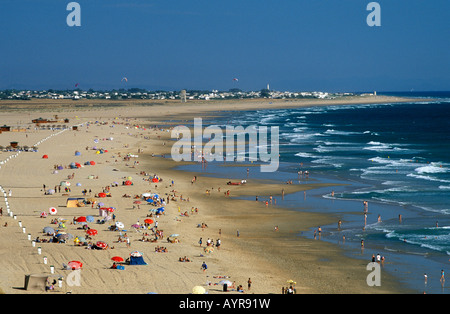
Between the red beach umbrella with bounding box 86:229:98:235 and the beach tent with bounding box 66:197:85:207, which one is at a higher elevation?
the beach tent with bounding box 66:197:85:207

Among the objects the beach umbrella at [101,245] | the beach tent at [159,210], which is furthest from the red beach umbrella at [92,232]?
the beach tent at [159,210]

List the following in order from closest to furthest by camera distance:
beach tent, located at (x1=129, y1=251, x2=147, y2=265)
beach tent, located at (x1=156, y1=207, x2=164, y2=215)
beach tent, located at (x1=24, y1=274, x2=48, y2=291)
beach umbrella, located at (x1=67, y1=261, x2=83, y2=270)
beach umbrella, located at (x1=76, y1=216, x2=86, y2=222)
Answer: beach tent, located at (x1=24, y1=274, x2=48, y2=291)
beach umbrella, located at (x1=67, y1=261, x2=83, y2=270)
beach tent, located at (x1=129, y1=251, x2=147, y2=265)
beach umbrella, located at (x1=76, y1=216, x2=86, y2=222)
beach tent, located at (x1=156, y1=207, x2=164, y2=215)

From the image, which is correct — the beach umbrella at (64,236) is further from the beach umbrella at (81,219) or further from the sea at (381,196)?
the sea at (381,196)

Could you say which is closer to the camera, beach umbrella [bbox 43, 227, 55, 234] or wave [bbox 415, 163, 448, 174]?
beach umbrella [bbox 43, 227, 55, 234]

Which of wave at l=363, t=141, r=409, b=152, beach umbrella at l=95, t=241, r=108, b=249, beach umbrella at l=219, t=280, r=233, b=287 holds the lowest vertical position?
beach umbrella at l=219, t=280, r=233, b=287

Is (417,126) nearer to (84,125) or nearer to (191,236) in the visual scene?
(84,125)

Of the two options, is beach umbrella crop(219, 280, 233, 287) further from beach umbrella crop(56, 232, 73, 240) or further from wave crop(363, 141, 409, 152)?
wave crop(363, 141, 409, 152)

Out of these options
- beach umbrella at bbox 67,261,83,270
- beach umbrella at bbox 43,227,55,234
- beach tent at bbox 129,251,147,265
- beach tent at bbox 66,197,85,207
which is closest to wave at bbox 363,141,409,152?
beach tent at bbox 66,197,85,207

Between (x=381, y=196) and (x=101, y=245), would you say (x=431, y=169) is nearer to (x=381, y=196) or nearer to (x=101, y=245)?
(x=381, y=196)

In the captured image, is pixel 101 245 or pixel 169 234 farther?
pixel 169 234

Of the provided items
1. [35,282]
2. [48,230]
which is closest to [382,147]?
[48,230]
